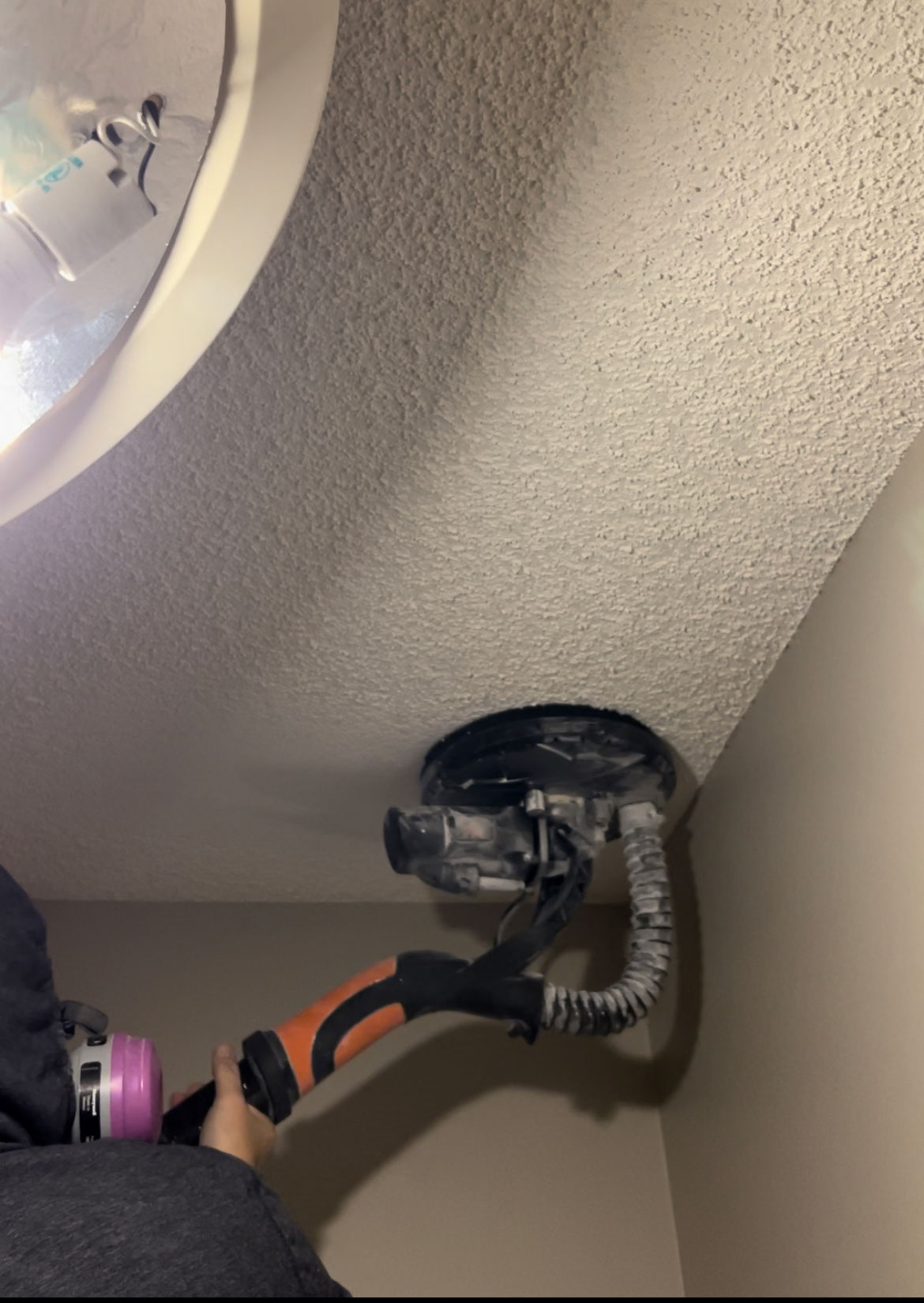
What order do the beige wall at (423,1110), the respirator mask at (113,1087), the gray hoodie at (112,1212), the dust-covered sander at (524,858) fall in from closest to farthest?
the gray hoodie at (112,1212) < the respirator mask at (113,1087) < the dust-covered sander at (524,858) < the beige wall at (423,1110)

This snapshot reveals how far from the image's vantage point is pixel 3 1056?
61 cm

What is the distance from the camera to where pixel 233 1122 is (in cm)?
76

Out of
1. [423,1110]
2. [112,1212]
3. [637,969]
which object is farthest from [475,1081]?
[112,1212]

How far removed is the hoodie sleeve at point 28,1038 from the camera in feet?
1.99

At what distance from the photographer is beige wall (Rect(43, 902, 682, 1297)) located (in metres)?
1.08

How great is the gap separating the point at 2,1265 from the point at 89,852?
26.6 inches

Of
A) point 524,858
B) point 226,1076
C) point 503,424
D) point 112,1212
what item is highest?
point 503,424

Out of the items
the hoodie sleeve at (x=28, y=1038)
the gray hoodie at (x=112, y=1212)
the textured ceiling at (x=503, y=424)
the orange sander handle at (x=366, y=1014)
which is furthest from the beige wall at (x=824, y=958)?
the hoodie sleeve at (x=28, y=1038)

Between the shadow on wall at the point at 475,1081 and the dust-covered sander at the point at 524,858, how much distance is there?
176mm

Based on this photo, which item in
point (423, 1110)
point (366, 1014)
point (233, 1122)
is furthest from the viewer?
point (423, 1110)

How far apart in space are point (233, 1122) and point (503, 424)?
50cm

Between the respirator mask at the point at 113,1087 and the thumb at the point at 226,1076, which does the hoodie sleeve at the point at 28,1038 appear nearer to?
the respirator mask at the point at 113,1087

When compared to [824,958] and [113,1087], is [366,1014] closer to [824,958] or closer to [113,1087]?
[113,1087]

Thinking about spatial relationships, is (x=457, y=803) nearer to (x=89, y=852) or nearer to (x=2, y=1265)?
(x=89, y=852)
